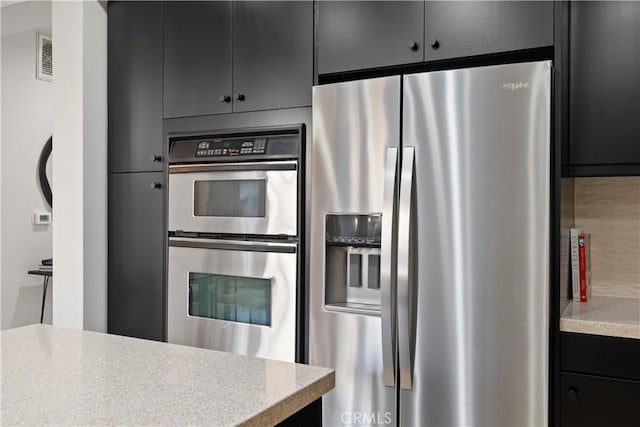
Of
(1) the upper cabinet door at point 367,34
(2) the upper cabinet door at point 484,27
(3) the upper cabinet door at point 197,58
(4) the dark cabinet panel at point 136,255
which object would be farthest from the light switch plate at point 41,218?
(2) the upper cabinet door at point 484,27

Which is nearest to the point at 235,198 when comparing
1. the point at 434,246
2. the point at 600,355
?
the point at 434,246

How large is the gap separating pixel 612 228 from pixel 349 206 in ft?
3.81

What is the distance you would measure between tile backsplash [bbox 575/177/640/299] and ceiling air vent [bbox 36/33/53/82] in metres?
4.22

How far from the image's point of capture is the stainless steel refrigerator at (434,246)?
71.3 inches

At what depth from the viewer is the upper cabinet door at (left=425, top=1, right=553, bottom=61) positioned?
194 centimetres

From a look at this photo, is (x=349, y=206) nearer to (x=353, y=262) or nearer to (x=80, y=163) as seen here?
(x=353, y=262)

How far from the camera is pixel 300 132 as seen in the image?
2.38 m

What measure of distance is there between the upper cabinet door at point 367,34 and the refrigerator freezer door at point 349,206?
180 mm

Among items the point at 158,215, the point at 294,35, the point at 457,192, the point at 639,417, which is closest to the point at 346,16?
the point at 294,35

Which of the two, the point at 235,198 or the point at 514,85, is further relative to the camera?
the point at 235,198

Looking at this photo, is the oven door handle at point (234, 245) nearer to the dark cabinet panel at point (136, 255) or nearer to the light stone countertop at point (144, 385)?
the dark cabinet panel at point (136, 255)

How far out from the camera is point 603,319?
6.18 ft

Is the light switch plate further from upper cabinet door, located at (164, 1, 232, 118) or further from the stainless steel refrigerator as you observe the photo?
the stainless steel refrigerator

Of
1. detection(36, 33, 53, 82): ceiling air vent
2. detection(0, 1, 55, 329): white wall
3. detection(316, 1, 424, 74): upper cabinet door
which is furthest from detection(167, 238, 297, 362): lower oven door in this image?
detection(36, 33, 53, 82): ceiling air vent
